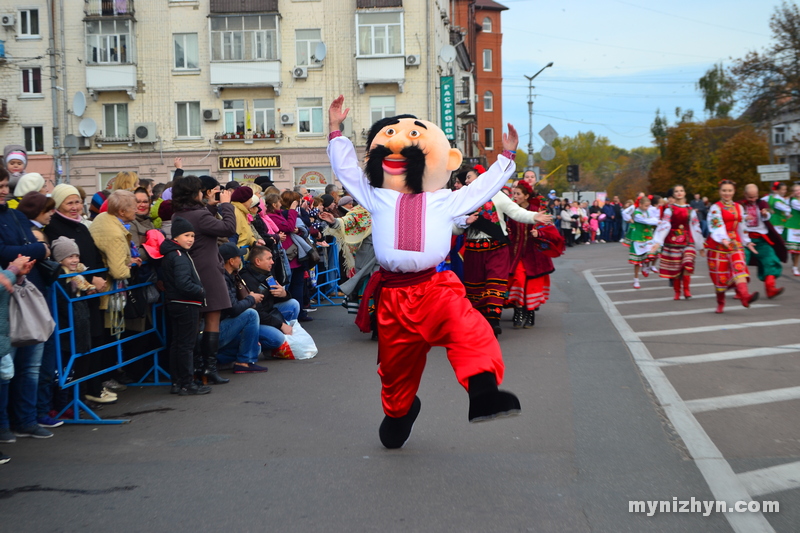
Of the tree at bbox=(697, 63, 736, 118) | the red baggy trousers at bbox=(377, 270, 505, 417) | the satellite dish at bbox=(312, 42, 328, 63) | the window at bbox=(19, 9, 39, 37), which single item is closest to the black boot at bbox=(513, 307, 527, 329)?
the red baggy trousers at bbox=(377, 270, 505, 417)

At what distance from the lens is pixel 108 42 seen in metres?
36.2

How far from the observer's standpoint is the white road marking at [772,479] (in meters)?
4.48

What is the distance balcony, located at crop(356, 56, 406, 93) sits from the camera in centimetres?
3553

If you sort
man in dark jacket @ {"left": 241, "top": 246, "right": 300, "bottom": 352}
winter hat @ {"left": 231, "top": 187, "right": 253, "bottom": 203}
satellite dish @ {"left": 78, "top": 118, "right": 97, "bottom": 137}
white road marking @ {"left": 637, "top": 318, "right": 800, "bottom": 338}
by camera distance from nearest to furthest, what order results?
man in dark jacket @ {"left": 241, "top": 246, "right": 300, "bottom": 352}
winter hat @ {"left": 231, "top": 187, "right": 253, "bottom": 203}
white road marking @ {"left": 637, "top": 318, "right": 800, "bottom": 338}
satellite dish @ {"left": 78, "top": 118, "right": 97, "bottom": 137}

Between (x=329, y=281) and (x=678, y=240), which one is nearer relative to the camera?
(x=678, y=240)

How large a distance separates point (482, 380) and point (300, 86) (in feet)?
110

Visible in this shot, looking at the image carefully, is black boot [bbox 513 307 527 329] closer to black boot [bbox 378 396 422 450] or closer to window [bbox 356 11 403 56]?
black boot [bbox 378 396 422 450]

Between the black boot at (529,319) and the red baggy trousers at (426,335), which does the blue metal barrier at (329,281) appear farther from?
the red baggy trousers at (426,335)

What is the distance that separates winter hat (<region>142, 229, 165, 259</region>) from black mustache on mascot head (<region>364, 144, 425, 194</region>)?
2.75 m

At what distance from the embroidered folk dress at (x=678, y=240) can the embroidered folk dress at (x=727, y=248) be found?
124 centimetres

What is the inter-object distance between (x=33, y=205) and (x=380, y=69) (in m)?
30.4

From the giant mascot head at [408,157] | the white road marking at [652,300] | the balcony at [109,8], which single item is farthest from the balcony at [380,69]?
the giant mascot head at [408,157]

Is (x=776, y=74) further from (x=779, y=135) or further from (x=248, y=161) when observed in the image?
(x=248, y=161)

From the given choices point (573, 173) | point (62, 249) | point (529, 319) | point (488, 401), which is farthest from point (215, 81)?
point (488, 401)
